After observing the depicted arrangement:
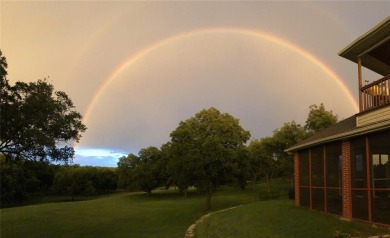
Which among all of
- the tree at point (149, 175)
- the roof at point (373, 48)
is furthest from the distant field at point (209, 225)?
the tree at point (149, 175)

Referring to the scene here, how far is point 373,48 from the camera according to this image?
1650cm

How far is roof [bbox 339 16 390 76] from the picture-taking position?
14.9m

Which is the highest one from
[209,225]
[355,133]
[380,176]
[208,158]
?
[355,133]

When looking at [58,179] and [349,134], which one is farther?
[58,179]

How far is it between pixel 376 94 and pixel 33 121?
16.0m

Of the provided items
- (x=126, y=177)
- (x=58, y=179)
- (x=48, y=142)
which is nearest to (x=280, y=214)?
(x=48, y=142)

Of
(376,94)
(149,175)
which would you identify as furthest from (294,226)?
(149,175)

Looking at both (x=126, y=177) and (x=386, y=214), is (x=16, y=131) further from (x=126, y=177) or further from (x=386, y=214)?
(x=126, y=177)

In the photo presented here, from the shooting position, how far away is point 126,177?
7112 cm

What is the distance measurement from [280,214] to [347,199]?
428 cm

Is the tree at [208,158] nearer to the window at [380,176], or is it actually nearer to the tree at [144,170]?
the window at [380,176]

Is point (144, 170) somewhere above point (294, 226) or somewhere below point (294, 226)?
above

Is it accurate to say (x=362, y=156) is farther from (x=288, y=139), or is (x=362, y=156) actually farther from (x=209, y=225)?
(x=288, y=139)

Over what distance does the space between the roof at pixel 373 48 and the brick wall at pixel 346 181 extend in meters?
4.24
